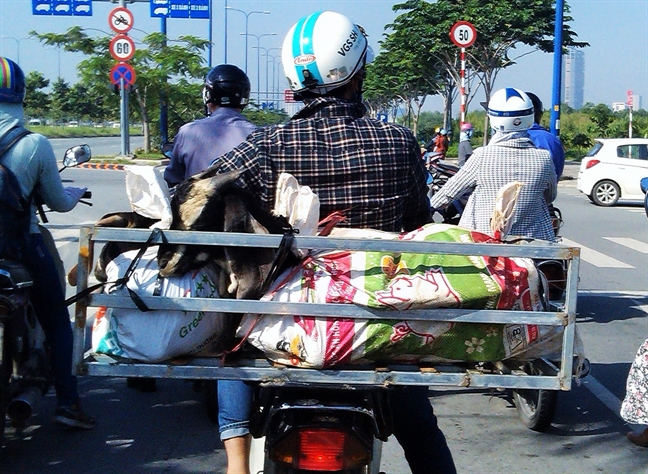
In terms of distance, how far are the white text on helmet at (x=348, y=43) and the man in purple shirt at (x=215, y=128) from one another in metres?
1.77

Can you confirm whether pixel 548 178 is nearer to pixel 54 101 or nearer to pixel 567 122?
pixel 567 122

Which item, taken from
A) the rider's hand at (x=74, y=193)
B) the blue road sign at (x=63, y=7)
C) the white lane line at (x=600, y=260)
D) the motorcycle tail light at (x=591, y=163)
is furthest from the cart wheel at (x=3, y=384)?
the blue road sign at (x=63, y=7)

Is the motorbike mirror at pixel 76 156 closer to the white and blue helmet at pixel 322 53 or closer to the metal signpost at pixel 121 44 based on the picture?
the white and blue helmet at pixel 322 53

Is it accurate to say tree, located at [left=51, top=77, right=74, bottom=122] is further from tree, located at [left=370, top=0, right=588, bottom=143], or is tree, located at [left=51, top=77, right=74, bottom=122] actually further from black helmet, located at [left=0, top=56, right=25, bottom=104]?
black helmet, located at [left=0, top=56, right=25, bottom=104]

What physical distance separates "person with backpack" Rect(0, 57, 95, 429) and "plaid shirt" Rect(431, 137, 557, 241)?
224 cm

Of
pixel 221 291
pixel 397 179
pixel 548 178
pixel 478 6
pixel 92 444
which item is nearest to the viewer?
pixel 221 291

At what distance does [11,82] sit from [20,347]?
1187 mm

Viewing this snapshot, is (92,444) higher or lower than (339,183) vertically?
lower

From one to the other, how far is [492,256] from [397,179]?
Result: 0.48 m

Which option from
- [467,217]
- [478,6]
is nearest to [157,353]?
[467,217]

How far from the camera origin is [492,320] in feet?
7.63

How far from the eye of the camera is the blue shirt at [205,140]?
4570 mm

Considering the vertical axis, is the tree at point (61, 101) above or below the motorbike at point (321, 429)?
above

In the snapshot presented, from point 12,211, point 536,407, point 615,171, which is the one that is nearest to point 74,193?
point 12,211
